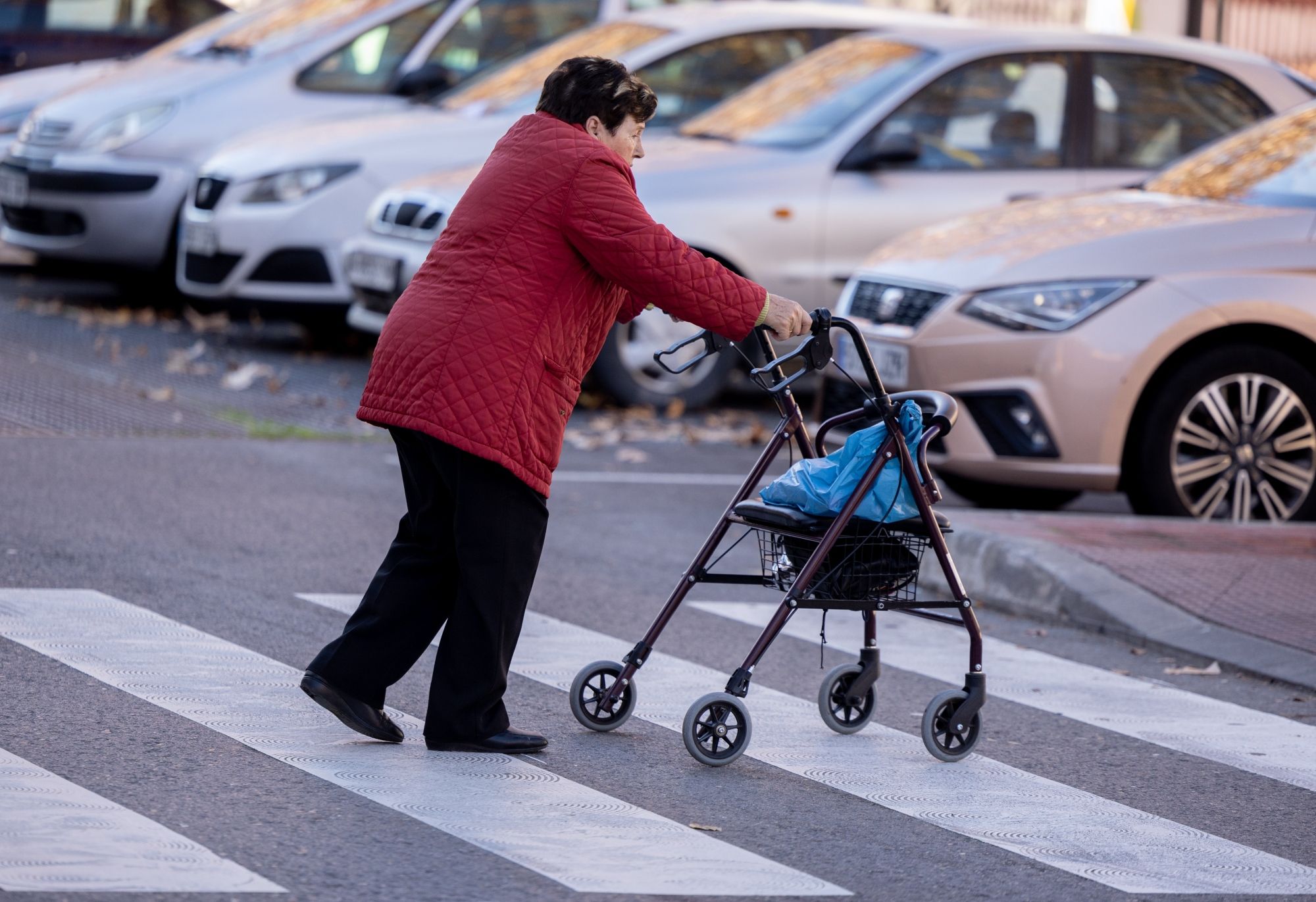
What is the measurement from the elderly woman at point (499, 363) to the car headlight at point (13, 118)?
37.7ft

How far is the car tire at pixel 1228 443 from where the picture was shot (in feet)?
26.0

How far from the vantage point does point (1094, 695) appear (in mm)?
5852

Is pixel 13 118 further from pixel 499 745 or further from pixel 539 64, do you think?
pixel 499 745

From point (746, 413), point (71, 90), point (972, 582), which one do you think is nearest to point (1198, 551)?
point (972, 582)

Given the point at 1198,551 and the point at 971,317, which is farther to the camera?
the point at 971,317

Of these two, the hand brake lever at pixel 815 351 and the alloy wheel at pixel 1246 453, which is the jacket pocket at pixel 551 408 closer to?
the hand brake lever at pixel 815 351

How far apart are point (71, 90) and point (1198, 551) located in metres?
9.18

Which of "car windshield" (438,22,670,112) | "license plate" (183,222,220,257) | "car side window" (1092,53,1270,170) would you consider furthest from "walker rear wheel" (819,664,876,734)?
"license plate" (183,222,220,257)

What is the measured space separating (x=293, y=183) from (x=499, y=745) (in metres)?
7.66

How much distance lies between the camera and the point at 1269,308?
7.91 meters

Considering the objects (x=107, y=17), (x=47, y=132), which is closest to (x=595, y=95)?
(x=47, y=132)

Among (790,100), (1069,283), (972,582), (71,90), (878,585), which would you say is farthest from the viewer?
(71,90)

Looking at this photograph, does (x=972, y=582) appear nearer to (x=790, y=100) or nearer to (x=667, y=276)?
(x=667, y=276)

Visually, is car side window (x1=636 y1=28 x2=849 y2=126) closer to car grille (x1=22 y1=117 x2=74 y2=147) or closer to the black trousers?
car grille (x1=22 y1=117 x2=74 y2=147)
